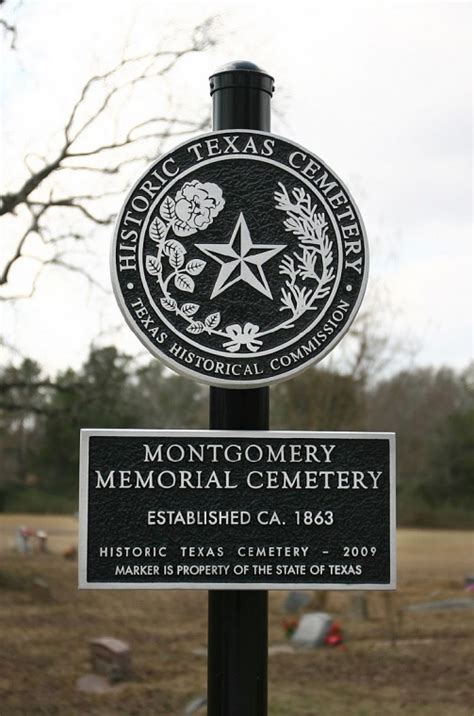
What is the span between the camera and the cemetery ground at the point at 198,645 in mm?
9836

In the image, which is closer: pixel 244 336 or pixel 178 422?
pixel 244 336

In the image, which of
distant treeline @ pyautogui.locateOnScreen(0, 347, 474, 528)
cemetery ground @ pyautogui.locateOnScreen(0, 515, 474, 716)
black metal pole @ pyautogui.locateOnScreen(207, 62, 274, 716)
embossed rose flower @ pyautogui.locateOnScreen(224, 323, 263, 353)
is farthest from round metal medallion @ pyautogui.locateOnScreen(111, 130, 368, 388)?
distant treeline @ pyautogui.locateOnScreen(0, 347, 474, 528)

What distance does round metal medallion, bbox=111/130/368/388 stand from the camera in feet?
13.3

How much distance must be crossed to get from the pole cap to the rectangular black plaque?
1.51m

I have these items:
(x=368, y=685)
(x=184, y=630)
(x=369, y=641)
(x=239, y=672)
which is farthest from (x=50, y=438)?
(x=239, y=672)

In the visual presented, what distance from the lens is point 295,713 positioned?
30.4 feet

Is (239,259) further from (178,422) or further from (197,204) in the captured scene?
(178,422)

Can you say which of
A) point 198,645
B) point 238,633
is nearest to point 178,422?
point 198,645

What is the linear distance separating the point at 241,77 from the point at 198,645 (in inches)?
363

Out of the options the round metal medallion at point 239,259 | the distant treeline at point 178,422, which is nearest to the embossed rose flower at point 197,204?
the round metal medallion at point 239,259

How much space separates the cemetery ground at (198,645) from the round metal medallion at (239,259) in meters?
6.16

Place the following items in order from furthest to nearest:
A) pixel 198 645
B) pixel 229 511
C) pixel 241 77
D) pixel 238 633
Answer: pixel 198 645
pixel 241 77
pixel 238 633
pixel 229 511

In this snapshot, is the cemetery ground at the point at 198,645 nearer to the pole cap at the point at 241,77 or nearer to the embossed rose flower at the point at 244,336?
the embossed rose flower at the point at 244,336

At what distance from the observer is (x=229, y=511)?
4008 millimetres
